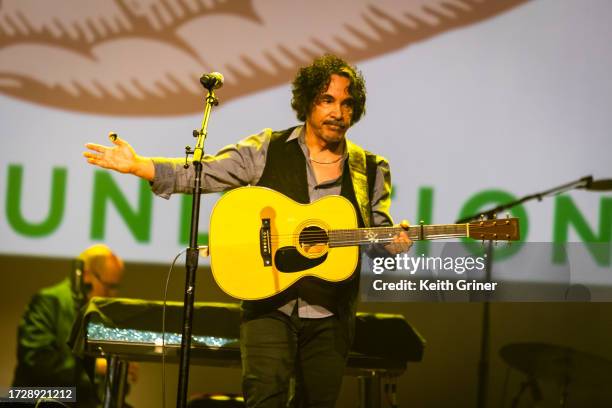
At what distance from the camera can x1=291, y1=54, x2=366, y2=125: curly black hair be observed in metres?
3.52

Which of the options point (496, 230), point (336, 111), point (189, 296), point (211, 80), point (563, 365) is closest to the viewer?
point (189, 296)

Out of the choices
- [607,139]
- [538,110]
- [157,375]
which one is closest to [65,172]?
[157,375]

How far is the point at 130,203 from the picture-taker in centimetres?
516

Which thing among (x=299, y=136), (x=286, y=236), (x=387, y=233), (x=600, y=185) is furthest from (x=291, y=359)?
(x=600, y=185)

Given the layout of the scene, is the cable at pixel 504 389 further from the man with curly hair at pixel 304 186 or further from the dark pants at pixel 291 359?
the dark pants at pixel 291 359

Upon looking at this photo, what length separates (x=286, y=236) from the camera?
3.28 m

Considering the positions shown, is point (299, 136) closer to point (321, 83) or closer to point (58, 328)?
point (321, 83)

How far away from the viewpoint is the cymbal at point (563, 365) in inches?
177

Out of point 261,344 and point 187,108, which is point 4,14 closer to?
point 187,108

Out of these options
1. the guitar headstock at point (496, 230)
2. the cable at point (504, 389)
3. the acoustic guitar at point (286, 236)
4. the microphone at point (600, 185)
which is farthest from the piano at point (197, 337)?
the microphone at point (600, 185)

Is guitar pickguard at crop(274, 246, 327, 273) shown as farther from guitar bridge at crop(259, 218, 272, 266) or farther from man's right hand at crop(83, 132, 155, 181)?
man's right hand at crop(83, 132, 155, 181)

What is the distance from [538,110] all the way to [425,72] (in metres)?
0.80

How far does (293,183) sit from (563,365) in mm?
2260

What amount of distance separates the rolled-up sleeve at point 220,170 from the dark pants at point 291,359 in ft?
2.11
